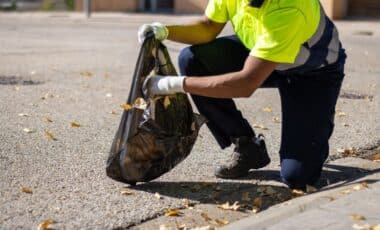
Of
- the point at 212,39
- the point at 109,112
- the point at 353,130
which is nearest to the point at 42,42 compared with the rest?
the point at 109,112

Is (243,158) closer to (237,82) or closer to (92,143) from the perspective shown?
(237,82)

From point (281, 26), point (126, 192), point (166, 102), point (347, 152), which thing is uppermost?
point (281, 26)

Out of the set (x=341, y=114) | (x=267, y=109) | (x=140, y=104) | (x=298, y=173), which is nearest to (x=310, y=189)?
(x=298, y=173)

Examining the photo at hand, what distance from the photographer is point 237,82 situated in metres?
4.22

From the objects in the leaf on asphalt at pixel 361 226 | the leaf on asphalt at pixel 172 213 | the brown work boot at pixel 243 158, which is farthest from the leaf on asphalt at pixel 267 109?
the leaf on asphalt at pixel 361 226

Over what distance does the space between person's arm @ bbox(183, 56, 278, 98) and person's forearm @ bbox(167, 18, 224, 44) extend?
1.78 feet

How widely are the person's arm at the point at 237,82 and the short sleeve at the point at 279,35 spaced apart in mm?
46

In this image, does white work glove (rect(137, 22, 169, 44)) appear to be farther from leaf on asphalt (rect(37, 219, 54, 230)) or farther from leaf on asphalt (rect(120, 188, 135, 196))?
leaf on asphalt (rect(37, 219, 54, 230))

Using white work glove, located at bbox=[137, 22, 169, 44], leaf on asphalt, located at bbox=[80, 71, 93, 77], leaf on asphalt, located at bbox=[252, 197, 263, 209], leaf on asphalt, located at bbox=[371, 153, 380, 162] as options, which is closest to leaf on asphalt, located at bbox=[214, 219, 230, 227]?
leaf on asphalt, located at bbox=[252, 197, 263, 209]

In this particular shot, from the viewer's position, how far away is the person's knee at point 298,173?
457 centimetres

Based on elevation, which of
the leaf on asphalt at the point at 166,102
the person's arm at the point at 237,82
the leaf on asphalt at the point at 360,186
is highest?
the person's arm at the point at 237,82

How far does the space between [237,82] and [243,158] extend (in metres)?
0.79

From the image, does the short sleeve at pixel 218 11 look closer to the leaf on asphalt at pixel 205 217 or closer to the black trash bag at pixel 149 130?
the black trash bag at pixel 149 130

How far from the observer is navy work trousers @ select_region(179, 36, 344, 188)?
4613mm
